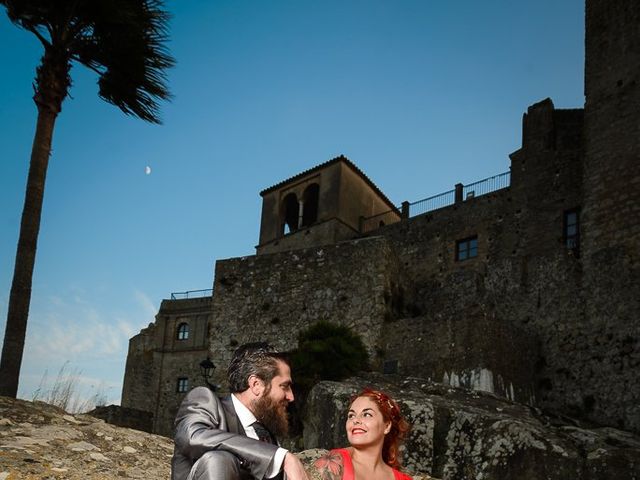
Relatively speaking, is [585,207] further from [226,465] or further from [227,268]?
[226,465]

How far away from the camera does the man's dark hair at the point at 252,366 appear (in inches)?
155

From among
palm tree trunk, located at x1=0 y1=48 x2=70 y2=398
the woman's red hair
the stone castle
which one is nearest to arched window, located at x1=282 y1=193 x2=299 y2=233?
the stone castle

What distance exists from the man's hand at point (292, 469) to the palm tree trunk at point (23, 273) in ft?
23.8

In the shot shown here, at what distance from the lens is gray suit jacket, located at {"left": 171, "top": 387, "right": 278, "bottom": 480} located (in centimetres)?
351

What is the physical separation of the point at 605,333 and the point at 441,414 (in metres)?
8.65

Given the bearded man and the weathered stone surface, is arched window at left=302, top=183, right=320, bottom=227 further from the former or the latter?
the bearded man

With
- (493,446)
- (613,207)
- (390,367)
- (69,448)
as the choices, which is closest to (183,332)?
(390,367)

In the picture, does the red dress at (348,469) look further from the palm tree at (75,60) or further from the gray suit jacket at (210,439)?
the palm tree at (75,60)

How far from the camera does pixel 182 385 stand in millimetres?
35875

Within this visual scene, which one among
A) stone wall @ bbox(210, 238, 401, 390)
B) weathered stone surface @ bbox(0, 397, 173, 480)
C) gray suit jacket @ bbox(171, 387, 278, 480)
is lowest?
weathered stone surface @ bbox(0, 397, 173, 480)

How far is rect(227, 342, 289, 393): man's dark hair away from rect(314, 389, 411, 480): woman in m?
Result: 0.73

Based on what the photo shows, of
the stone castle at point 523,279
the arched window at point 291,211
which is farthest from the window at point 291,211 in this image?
the stone castle at point 523,279

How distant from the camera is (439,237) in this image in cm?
2317

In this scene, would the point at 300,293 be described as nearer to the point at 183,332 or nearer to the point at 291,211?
the point at 291,211
